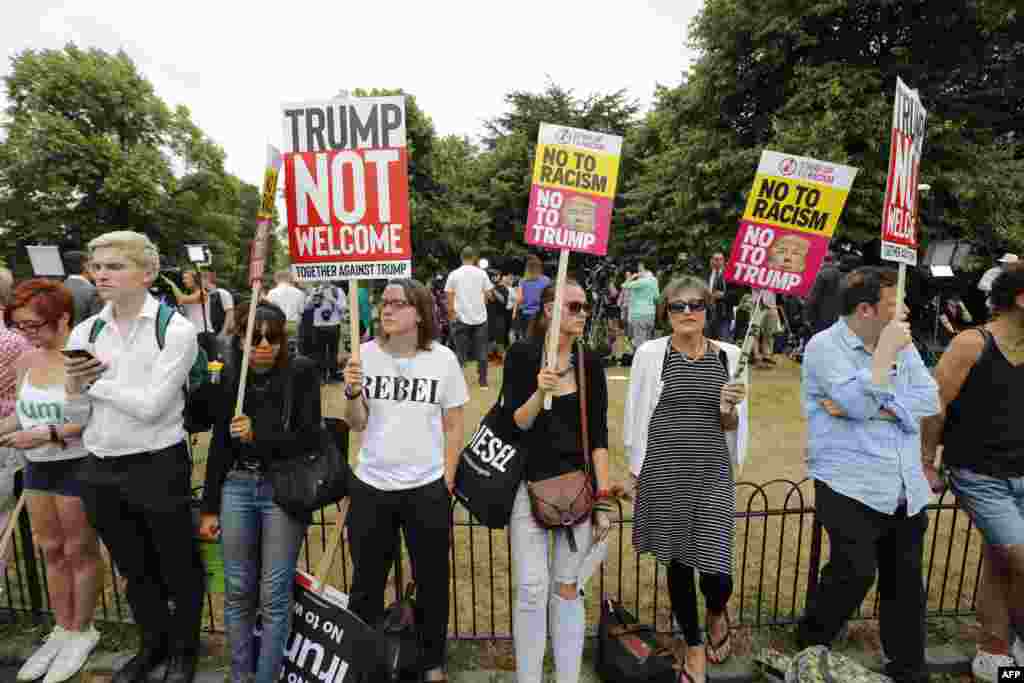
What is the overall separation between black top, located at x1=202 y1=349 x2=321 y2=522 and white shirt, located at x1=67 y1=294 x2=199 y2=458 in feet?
0.81

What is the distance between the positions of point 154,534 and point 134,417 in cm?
65

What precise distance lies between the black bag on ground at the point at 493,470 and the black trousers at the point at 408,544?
7.2 inches

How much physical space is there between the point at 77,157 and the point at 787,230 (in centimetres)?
3175

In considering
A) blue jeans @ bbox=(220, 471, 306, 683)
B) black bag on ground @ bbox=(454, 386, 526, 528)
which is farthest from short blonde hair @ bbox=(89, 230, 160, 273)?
black bag on ground @ bbox=(454, 386, 526, 528)

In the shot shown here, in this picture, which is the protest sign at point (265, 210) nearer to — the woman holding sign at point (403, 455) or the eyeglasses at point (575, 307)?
the woman holding sign at point (403, 455)

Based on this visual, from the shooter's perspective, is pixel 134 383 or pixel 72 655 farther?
pixel 72 655

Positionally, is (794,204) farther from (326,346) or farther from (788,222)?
(326,346)

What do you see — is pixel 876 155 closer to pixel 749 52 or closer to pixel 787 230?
pixel 749 52

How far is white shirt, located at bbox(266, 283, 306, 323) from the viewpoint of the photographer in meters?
8.45

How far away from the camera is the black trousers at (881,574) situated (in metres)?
2.76

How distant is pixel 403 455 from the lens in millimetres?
2738

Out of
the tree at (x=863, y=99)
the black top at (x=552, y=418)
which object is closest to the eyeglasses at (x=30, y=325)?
the black top at (x=552, y=418)

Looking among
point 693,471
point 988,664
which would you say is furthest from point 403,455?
point 988,664

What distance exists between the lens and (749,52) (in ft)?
56.9
